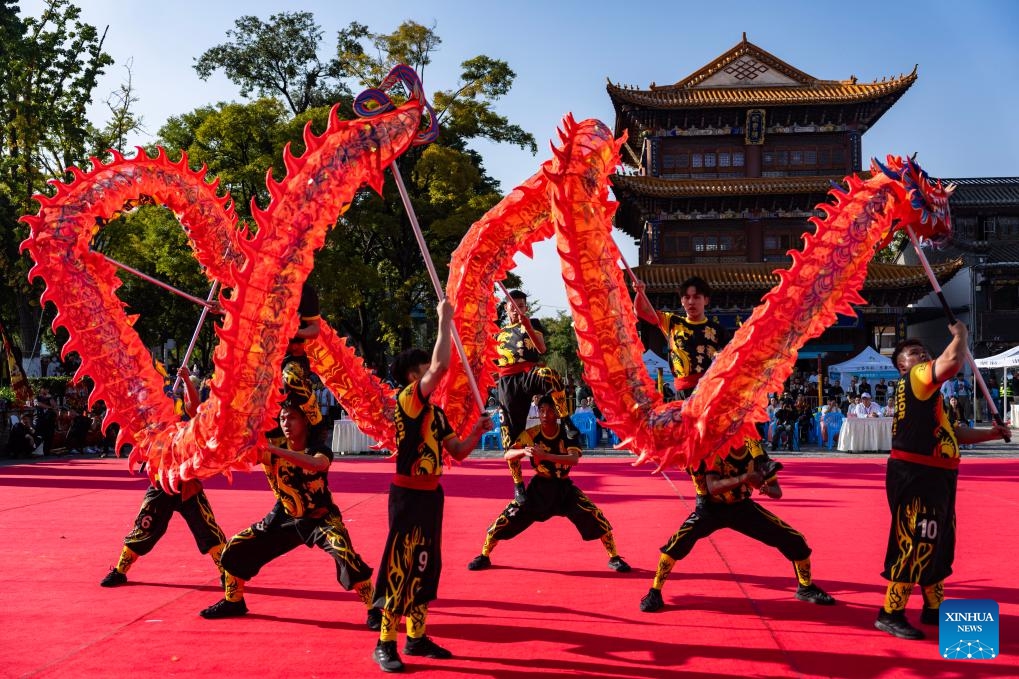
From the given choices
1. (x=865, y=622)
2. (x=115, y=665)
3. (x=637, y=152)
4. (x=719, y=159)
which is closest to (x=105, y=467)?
(x=115, y=665)

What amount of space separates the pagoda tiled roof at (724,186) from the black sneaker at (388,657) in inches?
924

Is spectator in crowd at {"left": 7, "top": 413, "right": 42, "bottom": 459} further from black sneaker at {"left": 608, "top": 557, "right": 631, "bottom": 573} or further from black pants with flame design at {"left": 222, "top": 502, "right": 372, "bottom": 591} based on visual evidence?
black sneaker at {"left": 608, "top": 557, "right": 631, "bottom": 573}

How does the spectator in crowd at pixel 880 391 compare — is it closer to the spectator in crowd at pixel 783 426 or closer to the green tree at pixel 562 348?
the spectator in crowd at pixel 783 426

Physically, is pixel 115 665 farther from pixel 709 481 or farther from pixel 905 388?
pixel 905 388

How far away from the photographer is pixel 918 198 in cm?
439

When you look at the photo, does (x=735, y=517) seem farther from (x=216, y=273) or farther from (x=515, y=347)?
(x=216, y=273)

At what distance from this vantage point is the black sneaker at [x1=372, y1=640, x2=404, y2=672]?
3686 millimetres

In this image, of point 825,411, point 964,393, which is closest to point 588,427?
point 825,411

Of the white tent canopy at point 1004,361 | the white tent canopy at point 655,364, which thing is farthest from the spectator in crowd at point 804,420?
the white tent canopy at point 1004,361

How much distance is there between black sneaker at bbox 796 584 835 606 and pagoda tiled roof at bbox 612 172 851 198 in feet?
72.7

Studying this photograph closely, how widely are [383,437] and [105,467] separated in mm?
10076

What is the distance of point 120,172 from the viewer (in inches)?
191

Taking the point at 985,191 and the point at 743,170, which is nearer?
the point at 743,170

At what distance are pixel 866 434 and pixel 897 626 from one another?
13256mm
